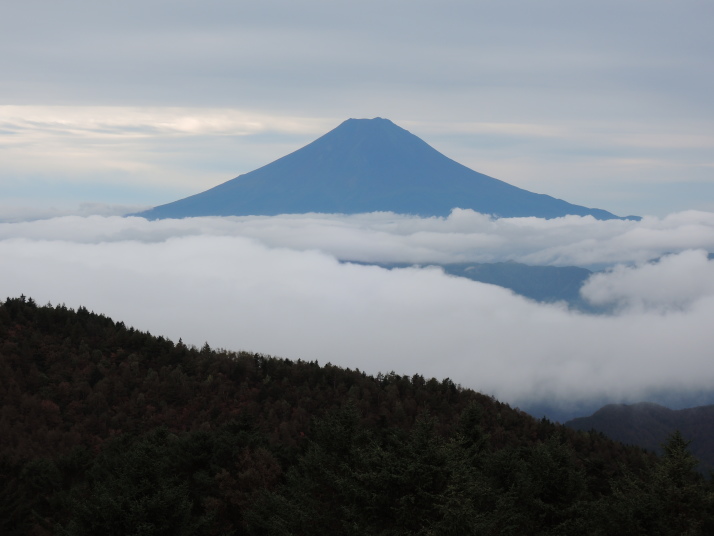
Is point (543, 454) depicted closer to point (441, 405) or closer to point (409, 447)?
point (409, 447)

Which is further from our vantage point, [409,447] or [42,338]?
[42,338]

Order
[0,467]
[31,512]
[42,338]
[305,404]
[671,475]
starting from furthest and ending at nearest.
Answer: [42,338]
[305,404]
[0,467]
[31,512]
[671,475]

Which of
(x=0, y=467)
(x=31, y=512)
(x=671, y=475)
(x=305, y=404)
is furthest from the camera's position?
(x=305, y=404)

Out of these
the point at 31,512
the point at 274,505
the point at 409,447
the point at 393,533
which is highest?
the point at 409,447

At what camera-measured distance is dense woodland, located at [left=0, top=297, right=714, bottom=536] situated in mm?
24672

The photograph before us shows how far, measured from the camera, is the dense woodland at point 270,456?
80.9ft

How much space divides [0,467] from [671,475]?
39446 millimetres

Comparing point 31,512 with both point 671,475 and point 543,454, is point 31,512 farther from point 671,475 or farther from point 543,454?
point 671,475

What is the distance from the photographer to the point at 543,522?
32.2 metres

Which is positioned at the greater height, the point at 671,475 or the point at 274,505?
the point at 671,475

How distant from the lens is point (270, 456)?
43.2m

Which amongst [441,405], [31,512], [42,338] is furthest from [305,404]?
[31,512]

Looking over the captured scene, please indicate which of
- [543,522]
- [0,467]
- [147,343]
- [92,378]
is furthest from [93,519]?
[147,343]

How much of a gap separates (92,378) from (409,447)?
64.5 metres
